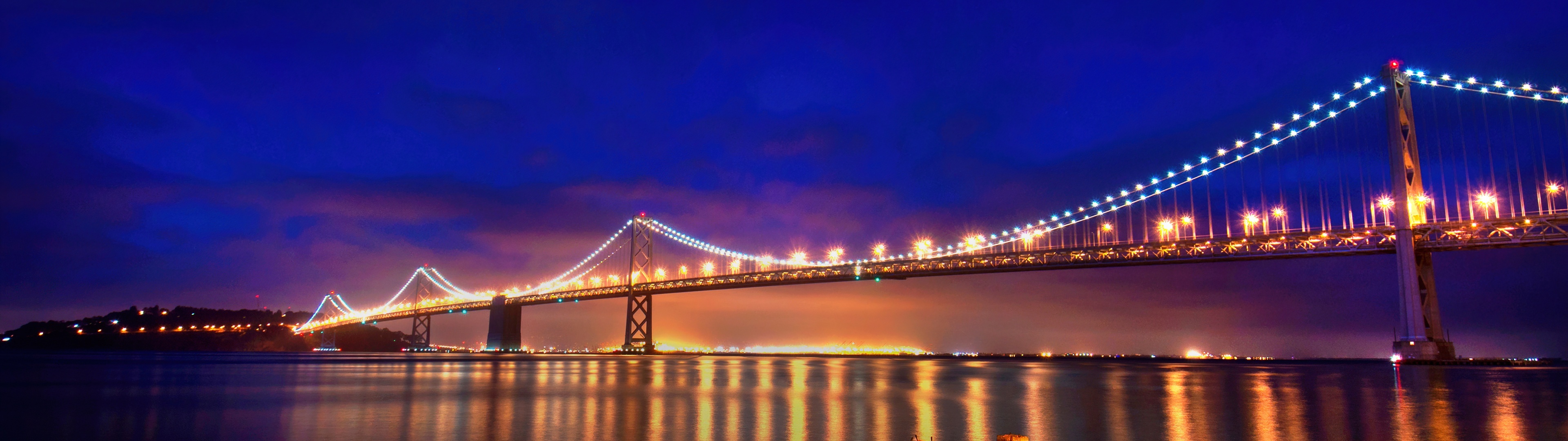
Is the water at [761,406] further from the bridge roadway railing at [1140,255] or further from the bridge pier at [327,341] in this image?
the bridge pier at [327,341]

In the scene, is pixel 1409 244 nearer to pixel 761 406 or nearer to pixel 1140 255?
pixel 1140 255

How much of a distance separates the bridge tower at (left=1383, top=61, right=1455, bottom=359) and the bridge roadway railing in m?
0.84

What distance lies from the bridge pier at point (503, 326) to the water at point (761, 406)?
39607 millimetres

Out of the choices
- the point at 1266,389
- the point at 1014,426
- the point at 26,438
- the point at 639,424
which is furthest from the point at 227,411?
the point at 1266,389

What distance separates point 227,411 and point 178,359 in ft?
160

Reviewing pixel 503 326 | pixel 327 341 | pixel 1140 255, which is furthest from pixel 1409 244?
pixel 327 341

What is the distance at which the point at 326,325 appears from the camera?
8781 centimetres

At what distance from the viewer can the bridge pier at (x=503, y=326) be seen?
70.1 m

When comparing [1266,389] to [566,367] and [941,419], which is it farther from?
[566,367]

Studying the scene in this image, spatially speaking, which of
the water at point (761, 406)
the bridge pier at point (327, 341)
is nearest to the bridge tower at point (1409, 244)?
the water at point (761, 406)

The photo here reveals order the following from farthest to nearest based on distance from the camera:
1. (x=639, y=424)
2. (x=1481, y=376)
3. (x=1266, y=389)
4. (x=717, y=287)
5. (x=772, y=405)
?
(x=717, y=287)
(x=1481, y=376)
(x=1266, y=389)
(x=772, y=405)
(x=639, y=424)

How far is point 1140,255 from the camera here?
46.6 meters

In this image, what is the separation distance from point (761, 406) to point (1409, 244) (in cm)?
3322

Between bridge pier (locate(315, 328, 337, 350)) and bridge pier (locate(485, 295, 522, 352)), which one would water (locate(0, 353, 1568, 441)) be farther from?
bridge pier (locate(315, 328, 337, 350))
